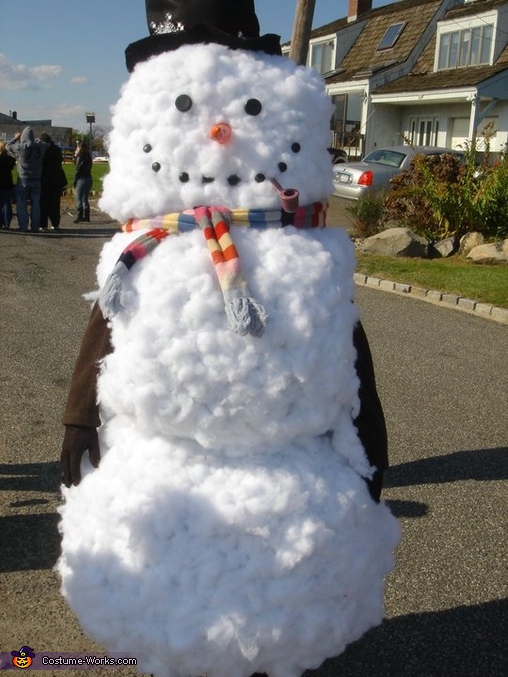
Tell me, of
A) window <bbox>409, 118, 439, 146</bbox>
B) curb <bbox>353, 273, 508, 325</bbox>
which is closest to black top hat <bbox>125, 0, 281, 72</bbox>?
curb <bbox>353, 273, 508, 325</bbox>

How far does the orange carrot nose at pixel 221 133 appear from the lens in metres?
1.86

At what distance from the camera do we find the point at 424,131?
27.4 metres

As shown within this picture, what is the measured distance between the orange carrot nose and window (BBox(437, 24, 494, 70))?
83.5 ft

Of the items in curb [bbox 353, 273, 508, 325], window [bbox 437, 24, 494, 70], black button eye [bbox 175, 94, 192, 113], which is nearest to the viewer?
black button eye [bbox 175, 94, 192, 113]

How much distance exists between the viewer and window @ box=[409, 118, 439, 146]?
2681cm

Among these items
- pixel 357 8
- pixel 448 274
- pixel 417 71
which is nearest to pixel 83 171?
pixel 448 274

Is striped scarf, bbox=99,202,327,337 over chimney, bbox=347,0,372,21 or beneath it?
beneath

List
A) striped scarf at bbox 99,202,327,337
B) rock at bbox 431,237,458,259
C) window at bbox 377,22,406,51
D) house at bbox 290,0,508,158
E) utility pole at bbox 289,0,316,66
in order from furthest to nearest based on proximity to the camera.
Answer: window at bbox 377,22,406,51, house at bbox 290,0,508,158, rock at bbox 431,237,458,259, utility pole at bbox 289,0,316,66, striped scarf at bbox 99,202,327,337

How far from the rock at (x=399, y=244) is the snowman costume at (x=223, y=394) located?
29.4 ft

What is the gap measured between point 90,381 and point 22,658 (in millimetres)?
1238

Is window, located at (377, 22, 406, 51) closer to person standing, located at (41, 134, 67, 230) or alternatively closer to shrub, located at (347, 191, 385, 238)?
shrub, located at (347, 191, 385, 238)

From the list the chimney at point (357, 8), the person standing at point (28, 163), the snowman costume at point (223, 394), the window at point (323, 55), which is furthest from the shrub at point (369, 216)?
the chimney at point (357, 8)

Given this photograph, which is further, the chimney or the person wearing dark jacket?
the chimney

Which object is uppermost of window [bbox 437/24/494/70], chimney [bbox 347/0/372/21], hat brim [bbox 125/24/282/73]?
chimney [bbox 347/0/372/21]
